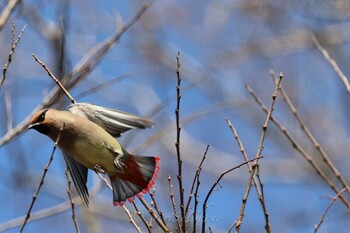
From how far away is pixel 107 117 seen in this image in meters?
3.92

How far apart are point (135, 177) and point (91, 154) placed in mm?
275

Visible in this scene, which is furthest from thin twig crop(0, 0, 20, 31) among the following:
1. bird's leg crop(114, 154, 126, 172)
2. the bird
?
bird's leg crop(114, 154, 126, 172)

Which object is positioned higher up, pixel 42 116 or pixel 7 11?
pixel 7 11

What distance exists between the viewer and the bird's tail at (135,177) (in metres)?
3.71

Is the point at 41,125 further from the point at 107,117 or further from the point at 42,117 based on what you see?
the point at 107,117

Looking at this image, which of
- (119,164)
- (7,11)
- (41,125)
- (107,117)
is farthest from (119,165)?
Answer: (7,11)

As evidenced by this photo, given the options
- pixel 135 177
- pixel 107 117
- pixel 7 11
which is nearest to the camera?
pixel 7 11

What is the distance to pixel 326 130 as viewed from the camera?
7.20 metres

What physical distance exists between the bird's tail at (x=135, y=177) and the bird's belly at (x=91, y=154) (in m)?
0.10

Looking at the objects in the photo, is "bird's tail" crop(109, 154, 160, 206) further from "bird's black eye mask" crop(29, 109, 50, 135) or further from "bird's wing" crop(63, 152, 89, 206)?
"bird's black eye mask" crop(29, 109, 50, 135)

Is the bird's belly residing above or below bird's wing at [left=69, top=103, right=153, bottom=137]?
below

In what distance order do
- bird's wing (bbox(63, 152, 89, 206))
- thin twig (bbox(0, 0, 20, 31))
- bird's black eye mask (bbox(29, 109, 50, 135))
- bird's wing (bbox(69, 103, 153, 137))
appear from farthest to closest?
1. bird's wing (bbox(63, 152, 89, 206))
2. bird's wing (bbox(69, 103, 153, 137))
3. bird's black eye mask (bbox(29, 109, 50, 135))
4. thin twig (bbox(0, 0, 20, 31))

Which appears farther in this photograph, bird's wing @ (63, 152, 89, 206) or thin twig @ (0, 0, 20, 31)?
bird's wing @ (63, 152, 89, 206)

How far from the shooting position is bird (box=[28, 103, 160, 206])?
372 cm
